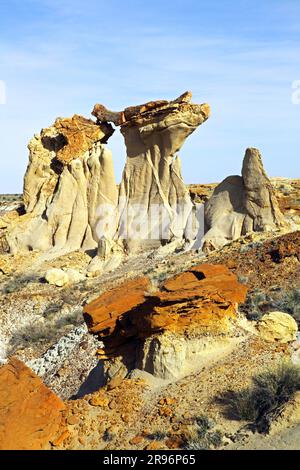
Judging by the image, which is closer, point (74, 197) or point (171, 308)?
point (171, 308)

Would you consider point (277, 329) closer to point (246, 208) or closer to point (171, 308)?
point (171, 308)

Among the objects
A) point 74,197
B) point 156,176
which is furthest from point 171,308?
point 74,197

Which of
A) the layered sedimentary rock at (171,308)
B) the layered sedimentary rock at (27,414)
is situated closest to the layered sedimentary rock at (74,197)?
the layered sedimentary rock at (171,308)

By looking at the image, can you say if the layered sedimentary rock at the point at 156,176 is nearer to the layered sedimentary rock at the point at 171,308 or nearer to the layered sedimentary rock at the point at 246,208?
the layered sedimentary rock at the point at 246,208

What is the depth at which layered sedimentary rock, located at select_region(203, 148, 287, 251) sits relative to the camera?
80.5 feet

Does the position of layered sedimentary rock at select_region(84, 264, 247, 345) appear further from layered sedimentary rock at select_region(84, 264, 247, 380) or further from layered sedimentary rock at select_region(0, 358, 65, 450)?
layered sedimentary rock at select_region(0, 358, 65, 450)

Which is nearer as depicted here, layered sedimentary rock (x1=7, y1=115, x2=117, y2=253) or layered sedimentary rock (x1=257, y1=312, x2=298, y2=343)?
layered sedimentary rock (x1=257, y1=312, x2=298, y2=343)

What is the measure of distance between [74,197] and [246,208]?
886 centimetres

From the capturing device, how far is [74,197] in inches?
1168

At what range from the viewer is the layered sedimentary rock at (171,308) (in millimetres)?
10922

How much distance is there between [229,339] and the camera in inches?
439

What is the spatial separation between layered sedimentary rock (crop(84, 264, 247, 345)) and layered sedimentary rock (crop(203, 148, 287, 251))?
12.2 meters

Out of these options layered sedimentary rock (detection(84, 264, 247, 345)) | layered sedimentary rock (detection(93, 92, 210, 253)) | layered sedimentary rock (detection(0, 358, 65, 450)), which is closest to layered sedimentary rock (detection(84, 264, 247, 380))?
layered sedimentary rock (detection(84, 264, 247, 345))
